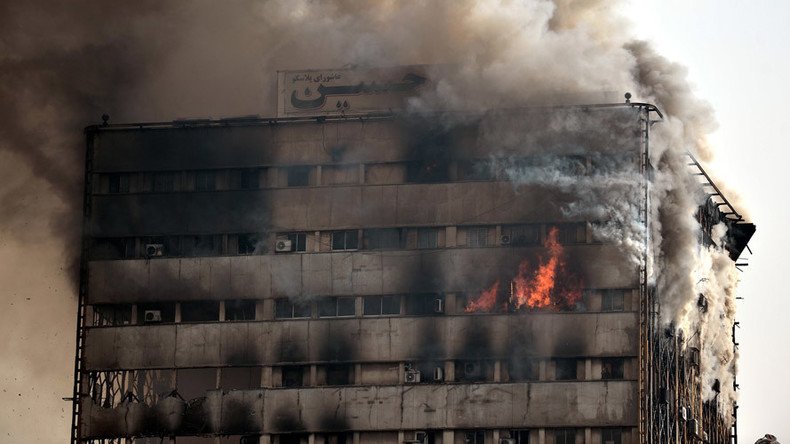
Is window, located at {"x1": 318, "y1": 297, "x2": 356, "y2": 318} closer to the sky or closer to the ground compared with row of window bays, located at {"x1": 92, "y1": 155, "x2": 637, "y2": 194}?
closer to the ground

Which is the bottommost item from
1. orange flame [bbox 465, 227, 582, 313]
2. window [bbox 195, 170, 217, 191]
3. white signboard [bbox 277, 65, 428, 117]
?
orange flame [bbox 465, 227, 582, 313]

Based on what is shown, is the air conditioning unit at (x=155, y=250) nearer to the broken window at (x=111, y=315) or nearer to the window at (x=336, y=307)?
the broken window at (x=111, y=315)

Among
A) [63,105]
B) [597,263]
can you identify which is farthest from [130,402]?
[597,263]

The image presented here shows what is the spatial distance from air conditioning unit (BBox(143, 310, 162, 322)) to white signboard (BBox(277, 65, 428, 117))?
1270 centimetres

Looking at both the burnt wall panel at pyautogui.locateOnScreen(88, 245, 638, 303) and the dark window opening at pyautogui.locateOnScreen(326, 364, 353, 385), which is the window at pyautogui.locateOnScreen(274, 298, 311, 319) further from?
the dark window opening at pyautogui.locateOnScreen(326, 364, 353, 385)

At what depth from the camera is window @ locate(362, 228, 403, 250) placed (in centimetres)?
9000

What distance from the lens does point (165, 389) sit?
304ft

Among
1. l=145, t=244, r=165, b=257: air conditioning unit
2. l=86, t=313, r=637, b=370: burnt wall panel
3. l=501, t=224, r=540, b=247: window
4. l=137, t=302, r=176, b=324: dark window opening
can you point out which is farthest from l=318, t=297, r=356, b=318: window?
l=145, t=244, r=165, b=257: air conditioning unit

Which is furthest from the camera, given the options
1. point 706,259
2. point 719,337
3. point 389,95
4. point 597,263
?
point 719,337

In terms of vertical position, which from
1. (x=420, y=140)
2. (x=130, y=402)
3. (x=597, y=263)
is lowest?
(x=130, y=402)

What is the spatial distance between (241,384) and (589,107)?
2312cm

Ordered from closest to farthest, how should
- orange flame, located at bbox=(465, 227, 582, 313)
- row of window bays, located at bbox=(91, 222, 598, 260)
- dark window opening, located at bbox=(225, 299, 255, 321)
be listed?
orange flame, located at bbox=(465, 227, 582, 313) → row of window bays, located at bbox=(91, 222, 598, 260) → dark window opening, located at bbox=(225, 299, 255, 321)

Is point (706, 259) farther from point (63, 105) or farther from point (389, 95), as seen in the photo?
point (63, 105)

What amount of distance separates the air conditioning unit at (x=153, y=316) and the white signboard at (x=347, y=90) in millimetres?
12697
